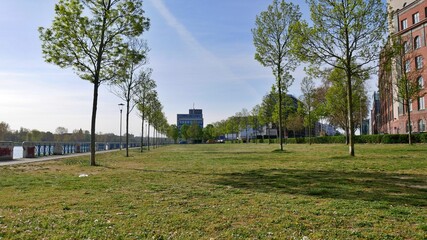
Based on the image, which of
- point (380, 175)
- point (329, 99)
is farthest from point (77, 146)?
point (380, 175)

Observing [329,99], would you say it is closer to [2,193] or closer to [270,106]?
[270,106]

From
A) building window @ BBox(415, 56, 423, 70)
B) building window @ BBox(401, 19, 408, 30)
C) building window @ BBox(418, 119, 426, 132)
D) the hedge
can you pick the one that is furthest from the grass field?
building window @ BBox(401, 19, 408, 30)

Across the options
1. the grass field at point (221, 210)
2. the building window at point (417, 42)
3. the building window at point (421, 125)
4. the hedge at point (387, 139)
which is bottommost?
the grass field at point (221, 210)

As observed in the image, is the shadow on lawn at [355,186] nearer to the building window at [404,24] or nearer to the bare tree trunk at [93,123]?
the bare tree trunk at [93,123]

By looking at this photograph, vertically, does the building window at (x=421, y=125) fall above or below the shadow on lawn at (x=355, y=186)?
above

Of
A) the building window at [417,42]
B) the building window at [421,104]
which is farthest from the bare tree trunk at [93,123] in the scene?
the building window at [417,42]

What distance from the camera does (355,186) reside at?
32.1 ft

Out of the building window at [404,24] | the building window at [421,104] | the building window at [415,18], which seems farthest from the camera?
the building window at [404,24]

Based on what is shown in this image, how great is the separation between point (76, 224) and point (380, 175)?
35.7 feet

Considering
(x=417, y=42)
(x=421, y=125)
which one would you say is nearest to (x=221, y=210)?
(x=421, y=125)

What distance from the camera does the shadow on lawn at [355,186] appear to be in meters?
8.06

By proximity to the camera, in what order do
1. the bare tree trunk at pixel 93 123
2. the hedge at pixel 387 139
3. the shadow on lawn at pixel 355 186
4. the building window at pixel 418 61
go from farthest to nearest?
the building window at pixel 418 61 → the hedge at pixel 387 139 → the bare tree trunk at pixel 93 123 → the shadow on lawn at pixel 355 186

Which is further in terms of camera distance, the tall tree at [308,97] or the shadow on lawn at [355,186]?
the tall tree at [308,97]

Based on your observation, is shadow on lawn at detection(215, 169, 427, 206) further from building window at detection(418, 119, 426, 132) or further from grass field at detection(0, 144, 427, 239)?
building window at detection(418, 119, 426, 132)
